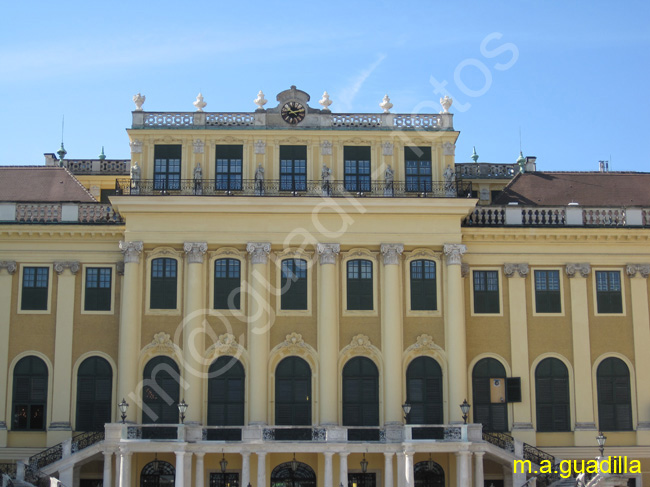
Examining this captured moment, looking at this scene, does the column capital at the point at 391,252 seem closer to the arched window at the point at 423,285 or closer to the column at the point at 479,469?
the arched window at the point at 423,285

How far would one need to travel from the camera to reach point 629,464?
47.3 m

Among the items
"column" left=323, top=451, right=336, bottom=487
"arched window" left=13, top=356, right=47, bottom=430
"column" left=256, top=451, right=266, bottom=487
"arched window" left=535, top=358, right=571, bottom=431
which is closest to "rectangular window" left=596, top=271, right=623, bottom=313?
"arched window" left=535, top=358, right=571, bottom=431

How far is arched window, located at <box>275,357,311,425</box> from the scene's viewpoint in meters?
46.9

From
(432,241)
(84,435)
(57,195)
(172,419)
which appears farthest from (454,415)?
(57,195)

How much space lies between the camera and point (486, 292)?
161 ft

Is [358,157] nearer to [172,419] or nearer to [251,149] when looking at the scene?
[251,149]

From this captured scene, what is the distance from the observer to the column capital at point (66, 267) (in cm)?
4816

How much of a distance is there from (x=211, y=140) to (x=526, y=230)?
1571cm

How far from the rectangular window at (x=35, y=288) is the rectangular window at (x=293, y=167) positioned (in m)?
12.1

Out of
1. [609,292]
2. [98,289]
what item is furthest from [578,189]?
[98,289]

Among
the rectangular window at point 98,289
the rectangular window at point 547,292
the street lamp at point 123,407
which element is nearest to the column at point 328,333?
the street lamp at point 123,407

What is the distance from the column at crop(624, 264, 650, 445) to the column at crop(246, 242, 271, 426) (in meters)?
17.5

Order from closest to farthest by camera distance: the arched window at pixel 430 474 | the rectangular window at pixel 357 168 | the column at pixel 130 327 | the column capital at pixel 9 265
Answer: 1. the column at pixel 130 327
2. the arched window at pixel 430 474
3. the column capital at pixel 9 265
4. the rectangular window at pixel 357 168

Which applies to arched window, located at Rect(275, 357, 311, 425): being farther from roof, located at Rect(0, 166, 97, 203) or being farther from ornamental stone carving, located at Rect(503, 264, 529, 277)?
roof, located at Rect(0, 166, 97, 203)
